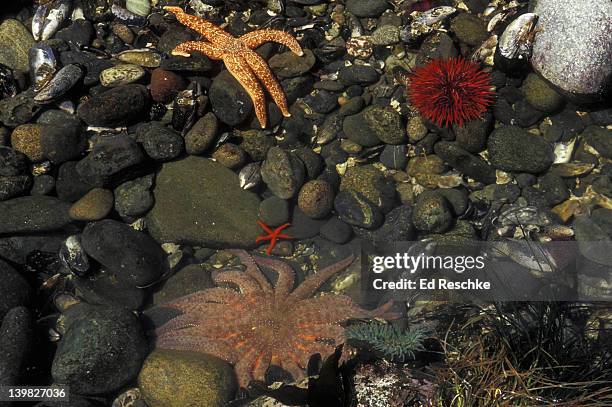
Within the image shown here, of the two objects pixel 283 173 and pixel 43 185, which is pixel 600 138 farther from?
pixel 43 185

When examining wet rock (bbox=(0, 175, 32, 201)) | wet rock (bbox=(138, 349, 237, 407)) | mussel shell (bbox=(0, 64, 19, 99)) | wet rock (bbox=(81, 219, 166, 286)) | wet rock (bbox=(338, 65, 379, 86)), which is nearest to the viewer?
wet rock (bbox=(138, 349, 237, 407))

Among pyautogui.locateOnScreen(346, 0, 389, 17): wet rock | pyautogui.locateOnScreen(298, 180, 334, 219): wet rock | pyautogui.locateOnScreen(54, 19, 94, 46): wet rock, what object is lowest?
pyautogui.locateOnScreen(298, 180, 334, 219): wet rock

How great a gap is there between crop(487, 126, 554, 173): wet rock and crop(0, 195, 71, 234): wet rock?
396 cm

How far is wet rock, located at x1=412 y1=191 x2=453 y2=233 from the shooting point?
4504 millimetres

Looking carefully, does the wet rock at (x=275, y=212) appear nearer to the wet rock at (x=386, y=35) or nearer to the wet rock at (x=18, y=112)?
the wet rock at (x=386, y=35)

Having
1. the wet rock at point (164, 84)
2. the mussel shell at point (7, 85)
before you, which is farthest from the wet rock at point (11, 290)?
the wet rock at point (164, 84)

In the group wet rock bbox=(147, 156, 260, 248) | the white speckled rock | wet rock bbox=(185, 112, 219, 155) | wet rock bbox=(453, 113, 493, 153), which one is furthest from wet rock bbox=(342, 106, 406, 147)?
the white speckled rock

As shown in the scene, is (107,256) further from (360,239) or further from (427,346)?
(427,346)

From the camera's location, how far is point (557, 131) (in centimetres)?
470

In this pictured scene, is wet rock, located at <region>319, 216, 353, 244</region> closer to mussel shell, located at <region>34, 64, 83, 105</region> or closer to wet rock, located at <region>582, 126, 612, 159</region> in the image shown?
wet rock, located at <region>582, 126, 612, 159</region>

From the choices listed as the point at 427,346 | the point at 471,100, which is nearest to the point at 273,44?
the point at 471,100

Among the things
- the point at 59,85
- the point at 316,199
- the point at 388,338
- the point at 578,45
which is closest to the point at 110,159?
the point at 59,85

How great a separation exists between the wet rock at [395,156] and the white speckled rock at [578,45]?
1.44m

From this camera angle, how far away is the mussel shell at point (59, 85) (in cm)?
484
